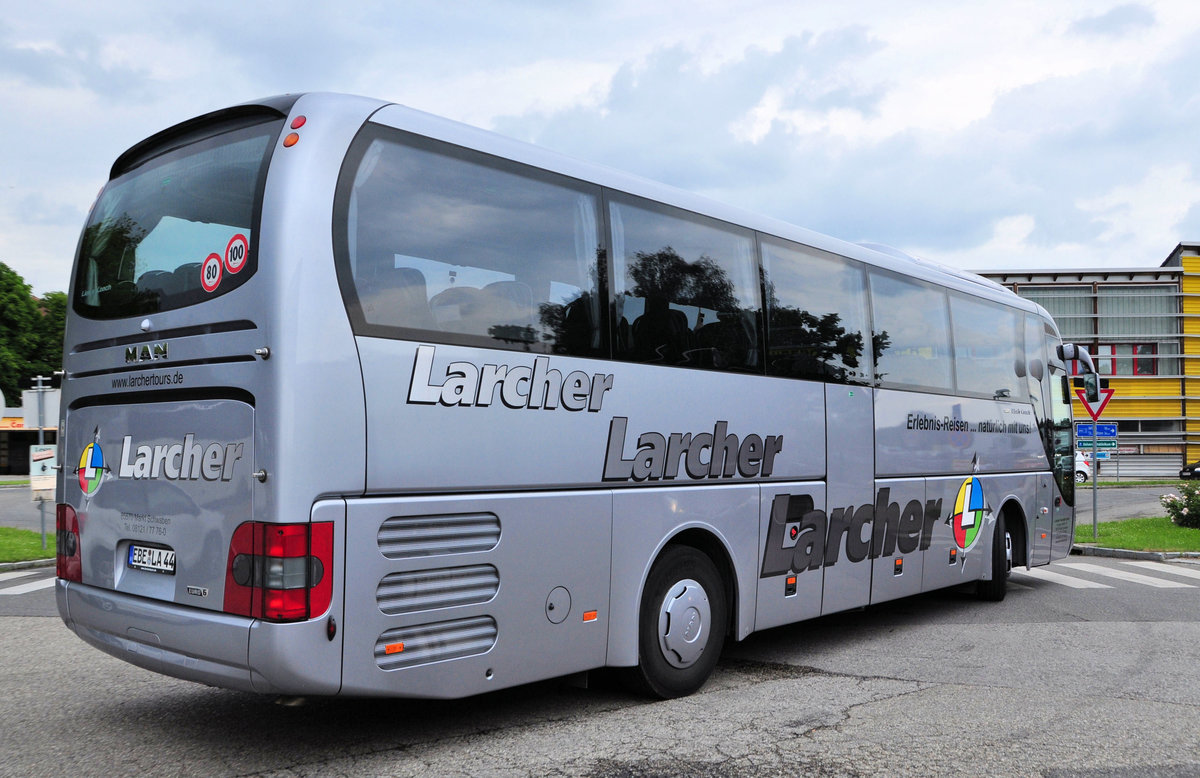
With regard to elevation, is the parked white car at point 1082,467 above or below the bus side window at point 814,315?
below

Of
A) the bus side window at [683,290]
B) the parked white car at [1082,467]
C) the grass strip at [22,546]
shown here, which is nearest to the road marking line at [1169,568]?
the bus side window at [683,290]

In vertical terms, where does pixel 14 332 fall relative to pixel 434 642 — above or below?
above

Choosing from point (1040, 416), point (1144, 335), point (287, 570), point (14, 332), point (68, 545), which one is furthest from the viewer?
point (14, 332)

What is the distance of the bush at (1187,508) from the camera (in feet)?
66.9

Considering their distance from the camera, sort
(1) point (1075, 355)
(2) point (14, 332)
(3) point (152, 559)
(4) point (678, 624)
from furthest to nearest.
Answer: (2) point (14, 332), (1) point (1075, 355), (4) point (678, 624), (3) point (152, 559)

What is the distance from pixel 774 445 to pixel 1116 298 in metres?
52.9

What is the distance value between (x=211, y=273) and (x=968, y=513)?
8035mm

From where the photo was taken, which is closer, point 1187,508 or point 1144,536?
point 1144,536

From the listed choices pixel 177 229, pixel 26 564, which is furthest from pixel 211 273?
pixel 26 564

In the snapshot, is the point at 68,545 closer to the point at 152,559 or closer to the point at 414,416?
the point at 152,559

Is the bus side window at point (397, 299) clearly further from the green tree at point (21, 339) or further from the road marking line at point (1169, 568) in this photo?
the green tree at point (21, 339)

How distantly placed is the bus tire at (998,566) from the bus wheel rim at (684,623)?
18.1 feet

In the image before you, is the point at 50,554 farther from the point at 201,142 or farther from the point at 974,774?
the point at 974,774

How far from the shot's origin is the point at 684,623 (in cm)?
652
